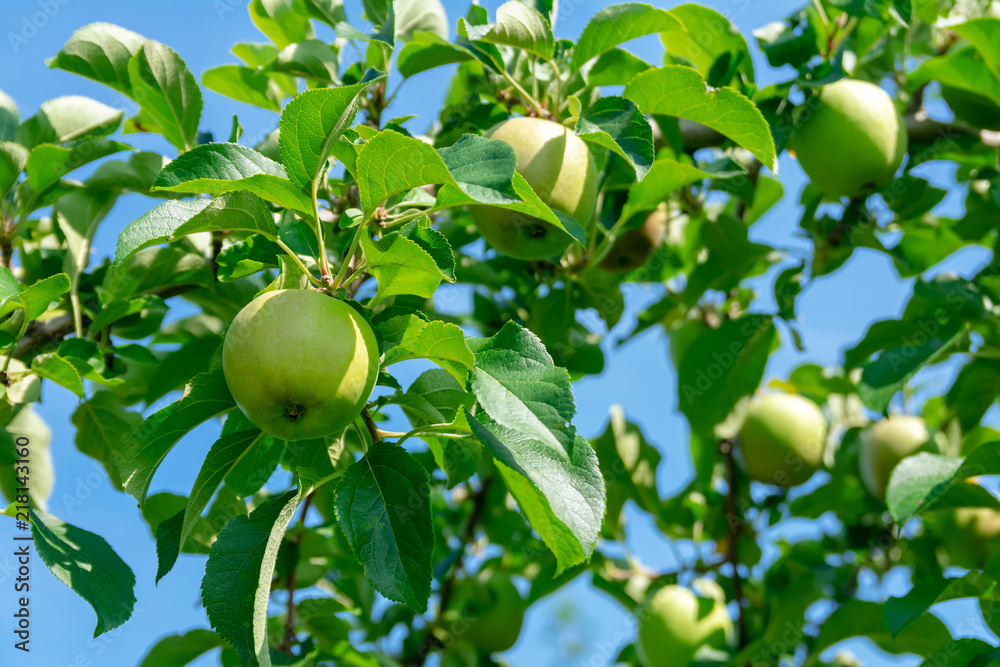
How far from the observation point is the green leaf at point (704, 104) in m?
1.58

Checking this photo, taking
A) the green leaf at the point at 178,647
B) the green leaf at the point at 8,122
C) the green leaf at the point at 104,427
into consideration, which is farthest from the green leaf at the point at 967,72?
the green leaf at the point at 178,647

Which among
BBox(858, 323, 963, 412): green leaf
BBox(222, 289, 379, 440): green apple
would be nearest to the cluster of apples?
BBox(222, 289, 379, 440): green apple

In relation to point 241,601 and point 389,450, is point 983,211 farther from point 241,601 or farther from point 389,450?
point 241,601

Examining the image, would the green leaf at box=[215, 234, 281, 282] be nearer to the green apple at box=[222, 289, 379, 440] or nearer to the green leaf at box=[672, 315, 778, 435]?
the green apple at box=[222, 289, 379, 440]

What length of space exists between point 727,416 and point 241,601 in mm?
1988

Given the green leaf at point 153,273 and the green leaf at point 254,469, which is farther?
the green leaf at point 153,273

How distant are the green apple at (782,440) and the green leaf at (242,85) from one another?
217cm

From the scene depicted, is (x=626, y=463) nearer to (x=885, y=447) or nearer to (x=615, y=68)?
(x=885, y=447)

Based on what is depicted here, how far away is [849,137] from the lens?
2.12 meters

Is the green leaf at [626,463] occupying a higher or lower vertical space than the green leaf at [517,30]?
lower

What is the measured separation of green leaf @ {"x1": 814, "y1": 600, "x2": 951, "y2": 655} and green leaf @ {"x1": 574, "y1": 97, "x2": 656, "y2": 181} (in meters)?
1.68

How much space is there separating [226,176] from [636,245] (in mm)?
1565

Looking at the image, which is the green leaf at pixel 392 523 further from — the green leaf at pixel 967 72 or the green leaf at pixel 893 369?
the green leaf at pixel 967 72

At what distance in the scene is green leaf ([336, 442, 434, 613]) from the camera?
124 cm
